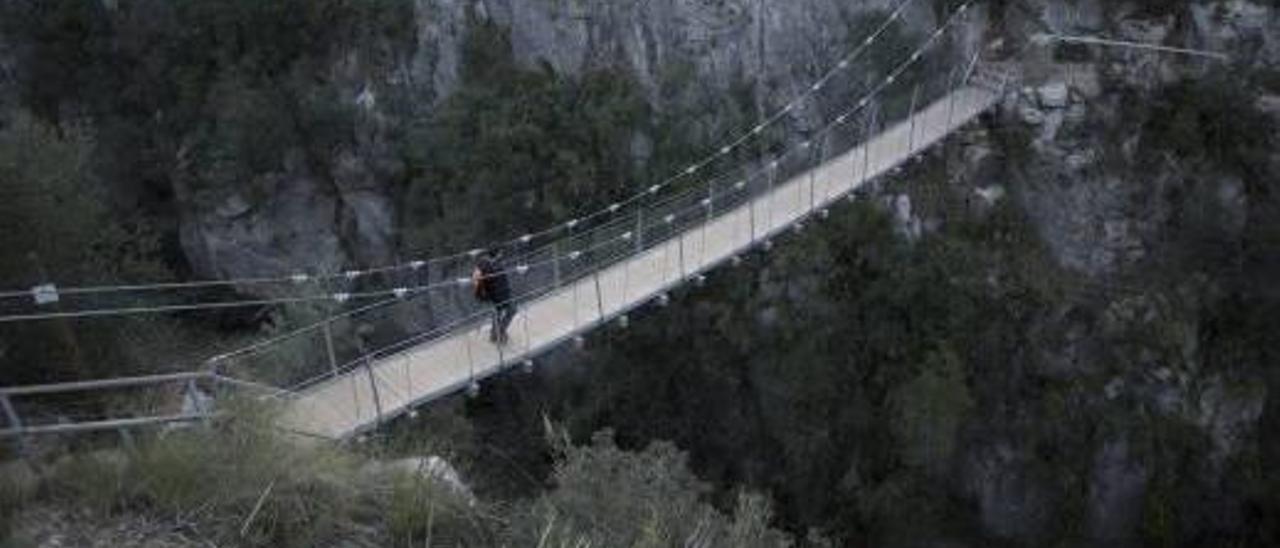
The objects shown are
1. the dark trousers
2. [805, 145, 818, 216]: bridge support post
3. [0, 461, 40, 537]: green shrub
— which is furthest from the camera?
[805, 145, 818, 216]: bridge support post

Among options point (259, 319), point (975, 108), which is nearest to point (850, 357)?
point (975, 108)

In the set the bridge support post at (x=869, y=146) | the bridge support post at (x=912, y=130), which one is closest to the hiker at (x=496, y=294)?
the bridge support post at (x=869, y=146)

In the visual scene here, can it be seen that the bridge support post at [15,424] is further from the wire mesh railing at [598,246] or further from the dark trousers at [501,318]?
the dark trousers at [501,318]

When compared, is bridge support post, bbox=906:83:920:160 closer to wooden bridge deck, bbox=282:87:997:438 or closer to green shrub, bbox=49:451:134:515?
wooden bridge deck, bbox=282:87:997:438

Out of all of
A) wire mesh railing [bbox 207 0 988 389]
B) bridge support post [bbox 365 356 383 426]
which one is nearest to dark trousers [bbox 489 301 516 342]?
wire mesh railing [bbox 207 0 988 389]

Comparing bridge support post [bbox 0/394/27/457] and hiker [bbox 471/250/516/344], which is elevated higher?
bridge support post [bbox 0/394/27/457]

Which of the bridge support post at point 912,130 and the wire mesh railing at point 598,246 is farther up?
the bridge support post at point 912,130

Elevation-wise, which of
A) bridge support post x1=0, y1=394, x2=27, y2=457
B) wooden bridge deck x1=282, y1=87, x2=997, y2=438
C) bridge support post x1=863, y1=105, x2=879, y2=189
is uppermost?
bridge support post x1=0, y1=394, x2=27, y2=457

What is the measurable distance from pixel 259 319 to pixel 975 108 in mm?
9774

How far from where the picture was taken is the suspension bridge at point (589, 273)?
28.7 feet

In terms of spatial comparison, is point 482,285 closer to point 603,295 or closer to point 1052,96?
point 603,295

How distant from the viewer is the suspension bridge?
8.75 meters

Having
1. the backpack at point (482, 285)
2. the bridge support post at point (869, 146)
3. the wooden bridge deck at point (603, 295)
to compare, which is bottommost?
the wooden bridge deck at point (603, 295)

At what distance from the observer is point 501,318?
972cm
